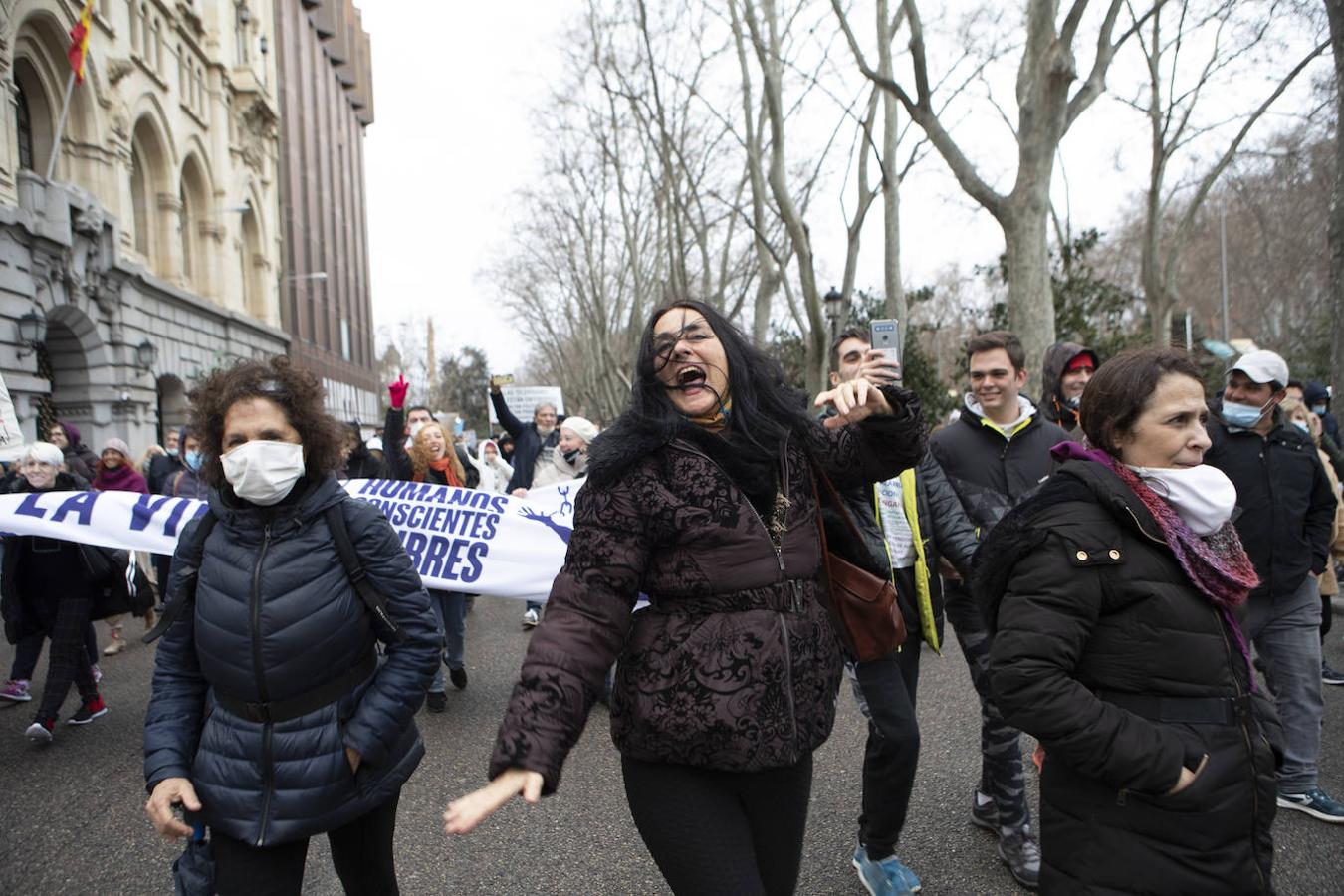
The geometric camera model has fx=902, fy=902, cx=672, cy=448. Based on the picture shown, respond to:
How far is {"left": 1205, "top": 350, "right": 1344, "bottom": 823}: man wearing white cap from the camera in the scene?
3.91 metres

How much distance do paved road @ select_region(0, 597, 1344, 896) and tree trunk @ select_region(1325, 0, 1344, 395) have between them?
439 centimetres

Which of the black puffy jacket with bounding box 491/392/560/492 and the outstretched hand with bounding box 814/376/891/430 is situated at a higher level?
the outstretched hand with bounding box 814/376/891/430

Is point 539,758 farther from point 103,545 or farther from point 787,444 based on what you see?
point 103,545

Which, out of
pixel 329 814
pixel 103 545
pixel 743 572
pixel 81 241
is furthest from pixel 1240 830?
pixel 81 241

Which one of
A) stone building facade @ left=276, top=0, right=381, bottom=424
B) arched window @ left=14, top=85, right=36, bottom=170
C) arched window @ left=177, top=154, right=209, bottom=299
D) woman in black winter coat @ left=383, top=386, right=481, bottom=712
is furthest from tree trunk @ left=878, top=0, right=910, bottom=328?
stone building facade @ left=276, top=0, right=381, bottom=424

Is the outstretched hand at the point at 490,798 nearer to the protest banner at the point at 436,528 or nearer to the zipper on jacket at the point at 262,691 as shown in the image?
the zipper on jacket at the point at 262,691

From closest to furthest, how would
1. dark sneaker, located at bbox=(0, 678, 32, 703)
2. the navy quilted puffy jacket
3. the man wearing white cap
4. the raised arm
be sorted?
the raised arm < the navy quilted puffy jacket < the man wearing white cap < dark sneaker, located at bbox=(0, 678, 32, 703)

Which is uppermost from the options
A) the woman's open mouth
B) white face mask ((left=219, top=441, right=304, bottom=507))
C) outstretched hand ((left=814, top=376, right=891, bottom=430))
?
the woman's open mouth

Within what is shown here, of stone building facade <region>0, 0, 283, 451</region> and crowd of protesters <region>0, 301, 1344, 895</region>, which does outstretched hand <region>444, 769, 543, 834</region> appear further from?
stone building facade <region>0, 0, 283, 451</region>

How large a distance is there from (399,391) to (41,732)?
2925 mm

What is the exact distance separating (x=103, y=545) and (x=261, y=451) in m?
4.00

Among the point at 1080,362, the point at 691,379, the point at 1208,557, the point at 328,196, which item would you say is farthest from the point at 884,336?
the point at 328,196

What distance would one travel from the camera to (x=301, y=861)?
94.7 inches

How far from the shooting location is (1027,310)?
32.5 feet
